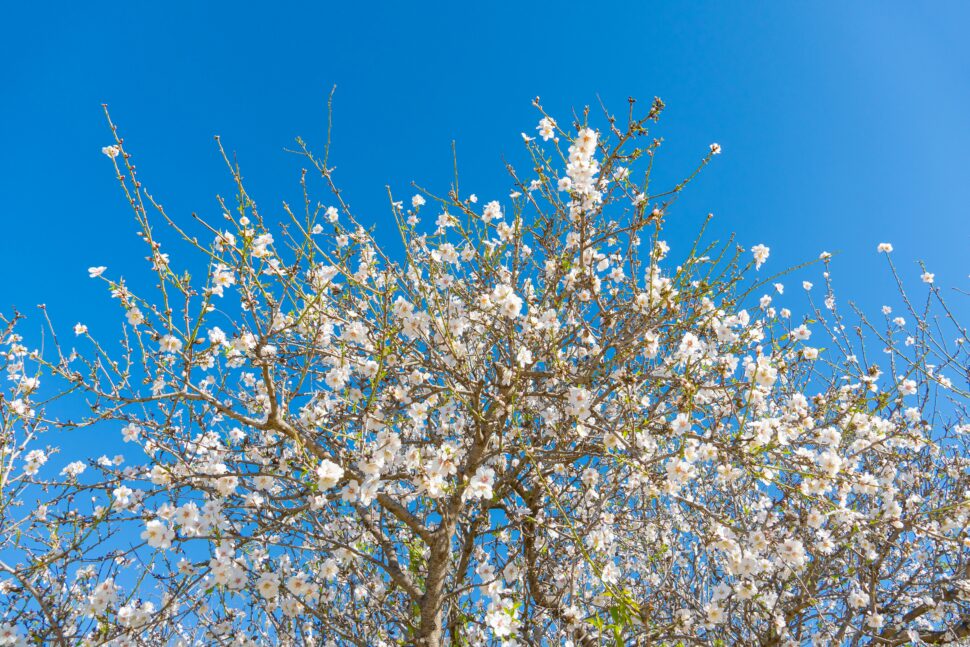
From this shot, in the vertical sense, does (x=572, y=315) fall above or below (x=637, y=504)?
above

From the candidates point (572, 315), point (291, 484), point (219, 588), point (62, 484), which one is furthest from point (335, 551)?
point (572, 315)

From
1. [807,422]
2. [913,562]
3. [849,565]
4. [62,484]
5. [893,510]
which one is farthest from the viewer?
[913,562]

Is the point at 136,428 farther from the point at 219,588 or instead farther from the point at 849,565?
the point at 849,565

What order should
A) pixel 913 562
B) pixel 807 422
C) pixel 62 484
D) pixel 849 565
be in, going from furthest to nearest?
pixel 913 562, pixel 849 565, pixel 807 422, pixel 62 484

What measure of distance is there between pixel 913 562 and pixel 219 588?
17.6 ft

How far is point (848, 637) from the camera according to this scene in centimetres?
491

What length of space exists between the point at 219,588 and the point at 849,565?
4423mm

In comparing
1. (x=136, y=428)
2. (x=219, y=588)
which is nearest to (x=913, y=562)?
(x=219, y=588)

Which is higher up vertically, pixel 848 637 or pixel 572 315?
pixel 572 315

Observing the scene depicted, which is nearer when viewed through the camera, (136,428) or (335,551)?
(335,551)

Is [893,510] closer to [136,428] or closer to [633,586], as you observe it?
[633,586]

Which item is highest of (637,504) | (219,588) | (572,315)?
(572,315)

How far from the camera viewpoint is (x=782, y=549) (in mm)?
3512

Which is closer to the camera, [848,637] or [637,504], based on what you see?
[848,637]
